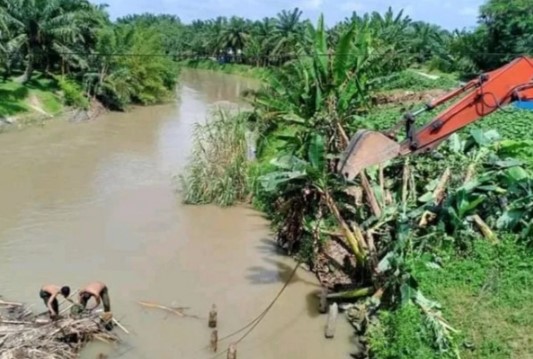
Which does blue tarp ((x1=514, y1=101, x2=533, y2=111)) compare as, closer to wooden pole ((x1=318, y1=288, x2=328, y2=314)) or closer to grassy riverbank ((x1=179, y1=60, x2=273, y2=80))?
wooden pole ((x1=318, y1=288, x2=328, y2=314))

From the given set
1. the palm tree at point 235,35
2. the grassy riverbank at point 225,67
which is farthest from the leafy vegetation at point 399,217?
the palm tree at point 235,35

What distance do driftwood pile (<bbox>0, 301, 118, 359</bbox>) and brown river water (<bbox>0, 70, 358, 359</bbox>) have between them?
28cm

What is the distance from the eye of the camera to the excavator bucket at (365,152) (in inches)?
302

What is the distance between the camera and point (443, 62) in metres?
43.2

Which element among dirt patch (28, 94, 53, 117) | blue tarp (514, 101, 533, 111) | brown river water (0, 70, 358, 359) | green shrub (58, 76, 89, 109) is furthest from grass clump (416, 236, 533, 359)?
green shrub (58, 76, 89, 109)

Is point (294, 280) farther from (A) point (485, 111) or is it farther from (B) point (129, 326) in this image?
(A) point (485, 111)

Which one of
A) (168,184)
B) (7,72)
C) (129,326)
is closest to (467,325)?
(129,326)

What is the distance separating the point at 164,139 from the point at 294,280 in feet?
60.2

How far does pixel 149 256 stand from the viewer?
13953 millimetres

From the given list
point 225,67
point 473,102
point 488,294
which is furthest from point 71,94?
point 225,67

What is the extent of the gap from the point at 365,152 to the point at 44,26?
94.6 ft

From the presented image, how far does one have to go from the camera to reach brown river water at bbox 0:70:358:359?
10422mm

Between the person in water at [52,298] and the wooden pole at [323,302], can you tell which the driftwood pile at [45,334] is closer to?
the person in water at [52,298]

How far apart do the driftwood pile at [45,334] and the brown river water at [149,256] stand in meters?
0.28
